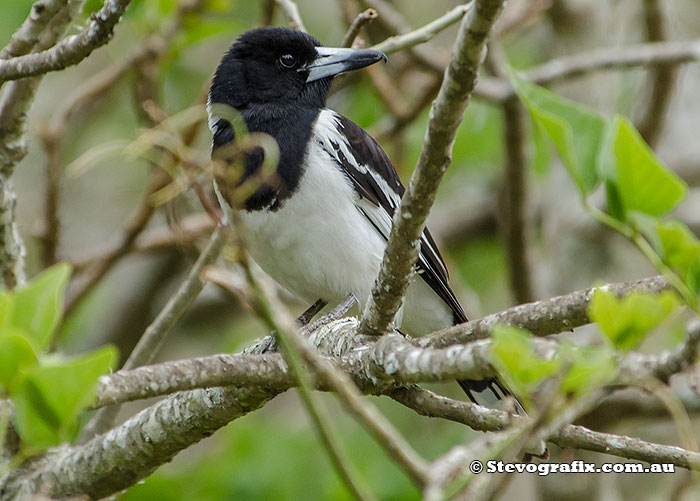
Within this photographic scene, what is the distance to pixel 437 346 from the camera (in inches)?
86.7

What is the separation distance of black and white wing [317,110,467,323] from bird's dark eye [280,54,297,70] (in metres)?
0.32

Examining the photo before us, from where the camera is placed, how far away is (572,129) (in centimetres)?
165

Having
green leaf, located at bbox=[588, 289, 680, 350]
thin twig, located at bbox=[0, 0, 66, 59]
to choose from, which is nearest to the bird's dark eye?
thin twig, located at bbox=[0, 0, 66, 59]

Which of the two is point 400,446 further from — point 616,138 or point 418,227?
point 418,227

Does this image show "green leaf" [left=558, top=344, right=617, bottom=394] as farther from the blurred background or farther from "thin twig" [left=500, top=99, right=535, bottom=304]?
"thin twig" [left=500, top=99, right=535, bottom=304]

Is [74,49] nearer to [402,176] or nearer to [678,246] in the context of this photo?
[678,246]

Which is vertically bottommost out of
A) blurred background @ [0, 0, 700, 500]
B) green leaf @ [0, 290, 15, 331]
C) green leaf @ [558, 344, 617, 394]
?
blurred background @ [0, 0, 700, 500]

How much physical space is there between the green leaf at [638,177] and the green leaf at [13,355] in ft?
3.19

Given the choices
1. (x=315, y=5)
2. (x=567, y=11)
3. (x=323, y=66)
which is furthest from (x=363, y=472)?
(x=315, y=5)

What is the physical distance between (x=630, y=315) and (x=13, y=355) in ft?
2.99

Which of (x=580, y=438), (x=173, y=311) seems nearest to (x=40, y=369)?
(x=580, y=438)

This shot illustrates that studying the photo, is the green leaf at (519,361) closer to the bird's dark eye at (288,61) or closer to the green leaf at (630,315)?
the green leaf at (630,315)

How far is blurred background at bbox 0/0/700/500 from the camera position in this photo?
4.13 m

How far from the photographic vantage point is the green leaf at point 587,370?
1192 millimetres
